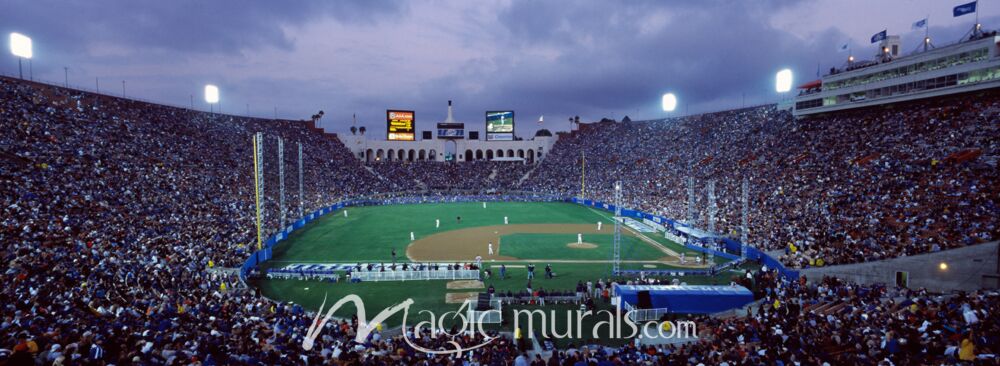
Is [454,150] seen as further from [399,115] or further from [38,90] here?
[38,90]

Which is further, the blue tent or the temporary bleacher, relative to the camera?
the temporary bleacher

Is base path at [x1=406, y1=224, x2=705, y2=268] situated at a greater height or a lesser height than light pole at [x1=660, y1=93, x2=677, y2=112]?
lesser

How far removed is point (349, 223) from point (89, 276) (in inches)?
1177

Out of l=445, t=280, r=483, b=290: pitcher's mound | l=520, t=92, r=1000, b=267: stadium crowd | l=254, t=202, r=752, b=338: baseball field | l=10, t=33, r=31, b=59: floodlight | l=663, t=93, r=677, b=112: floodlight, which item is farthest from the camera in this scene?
l=663, t=93, r=677, b=112: floodlight

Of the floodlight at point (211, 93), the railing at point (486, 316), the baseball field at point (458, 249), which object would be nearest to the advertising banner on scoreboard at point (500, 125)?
the baseball field at point (458, 249)

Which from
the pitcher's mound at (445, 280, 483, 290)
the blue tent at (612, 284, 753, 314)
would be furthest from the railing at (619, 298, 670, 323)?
the pitcher's mound at (445, 280, 483, 290)

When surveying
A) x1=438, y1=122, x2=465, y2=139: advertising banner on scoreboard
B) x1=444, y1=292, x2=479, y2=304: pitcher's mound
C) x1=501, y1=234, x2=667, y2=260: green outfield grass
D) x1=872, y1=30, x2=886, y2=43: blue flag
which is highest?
x1=872, y1=30, x2=886, y2=43: blue flag

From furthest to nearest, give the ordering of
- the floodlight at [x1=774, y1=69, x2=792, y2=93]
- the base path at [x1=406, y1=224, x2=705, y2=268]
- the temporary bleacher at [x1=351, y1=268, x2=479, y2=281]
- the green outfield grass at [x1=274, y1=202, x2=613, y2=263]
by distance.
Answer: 1. the floodlight at [x1=774, y1=69, x2=792, y2=93]
2. the green outfield grass at [x1=274, y1=202, x2=613, y2=263]
3. the base path at [x1=406, y1=224, x2=705, y2=268]
4. the temporary bleacher at [x1=351, y1=268, x2=479, y2=281]

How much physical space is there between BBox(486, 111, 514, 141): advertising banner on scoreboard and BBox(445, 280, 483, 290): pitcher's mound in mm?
65756

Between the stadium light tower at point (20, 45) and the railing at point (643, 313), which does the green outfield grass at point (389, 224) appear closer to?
the railing at point (643, 313)

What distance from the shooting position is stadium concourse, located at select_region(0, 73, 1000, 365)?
12.1 m

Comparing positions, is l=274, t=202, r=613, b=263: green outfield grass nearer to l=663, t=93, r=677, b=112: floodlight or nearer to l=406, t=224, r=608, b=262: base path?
l=406, t=224, r=608, b=262: base path

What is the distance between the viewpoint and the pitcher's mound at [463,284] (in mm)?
24922

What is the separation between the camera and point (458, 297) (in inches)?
914
